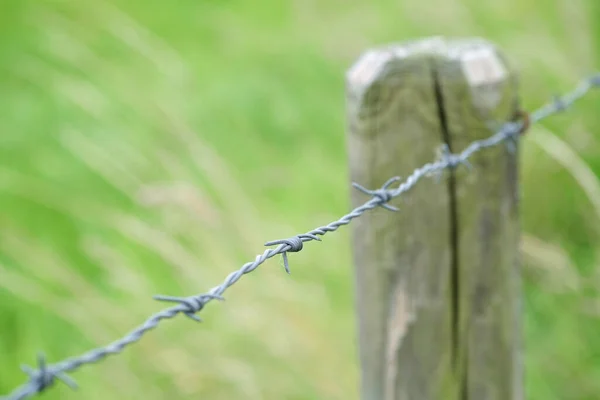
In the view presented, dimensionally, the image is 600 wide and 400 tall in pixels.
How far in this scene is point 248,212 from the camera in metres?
2.54

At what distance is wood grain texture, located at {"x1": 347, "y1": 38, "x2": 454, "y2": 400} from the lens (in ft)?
4.40

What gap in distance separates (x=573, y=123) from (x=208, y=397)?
152cm

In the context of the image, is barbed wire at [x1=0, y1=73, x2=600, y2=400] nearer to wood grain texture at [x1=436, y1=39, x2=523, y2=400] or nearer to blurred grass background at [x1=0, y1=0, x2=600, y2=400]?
wood grain texture at [x1=436, y1=39, x2=523, y2=400]

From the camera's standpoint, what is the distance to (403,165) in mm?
1367

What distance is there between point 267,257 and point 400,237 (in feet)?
1.42

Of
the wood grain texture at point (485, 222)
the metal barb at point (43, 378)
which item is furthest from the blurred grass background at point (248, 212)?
the metal barb at point (43, 378)

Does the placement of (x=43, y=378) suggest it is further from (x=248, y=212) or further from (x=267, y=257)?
(x=248, y=212)

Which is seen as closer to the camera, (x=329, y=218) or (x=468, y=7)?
(x=329, y=218)

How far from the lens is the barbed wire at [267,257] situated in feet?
2.64

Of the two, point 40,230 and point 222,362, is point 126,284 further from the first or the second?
→ point 40,230

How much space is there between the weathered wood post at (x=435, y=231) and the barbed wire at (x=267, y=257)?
27 millimetres

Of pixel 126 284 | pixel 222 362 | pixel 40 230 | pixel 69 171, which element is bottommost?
pixel 222 362

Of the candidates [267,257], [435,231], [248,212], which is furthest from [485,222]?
[248,212]

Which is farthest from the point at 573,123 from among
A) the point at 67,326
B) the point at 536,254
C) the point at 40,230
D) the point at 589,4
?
the point at 40,230
